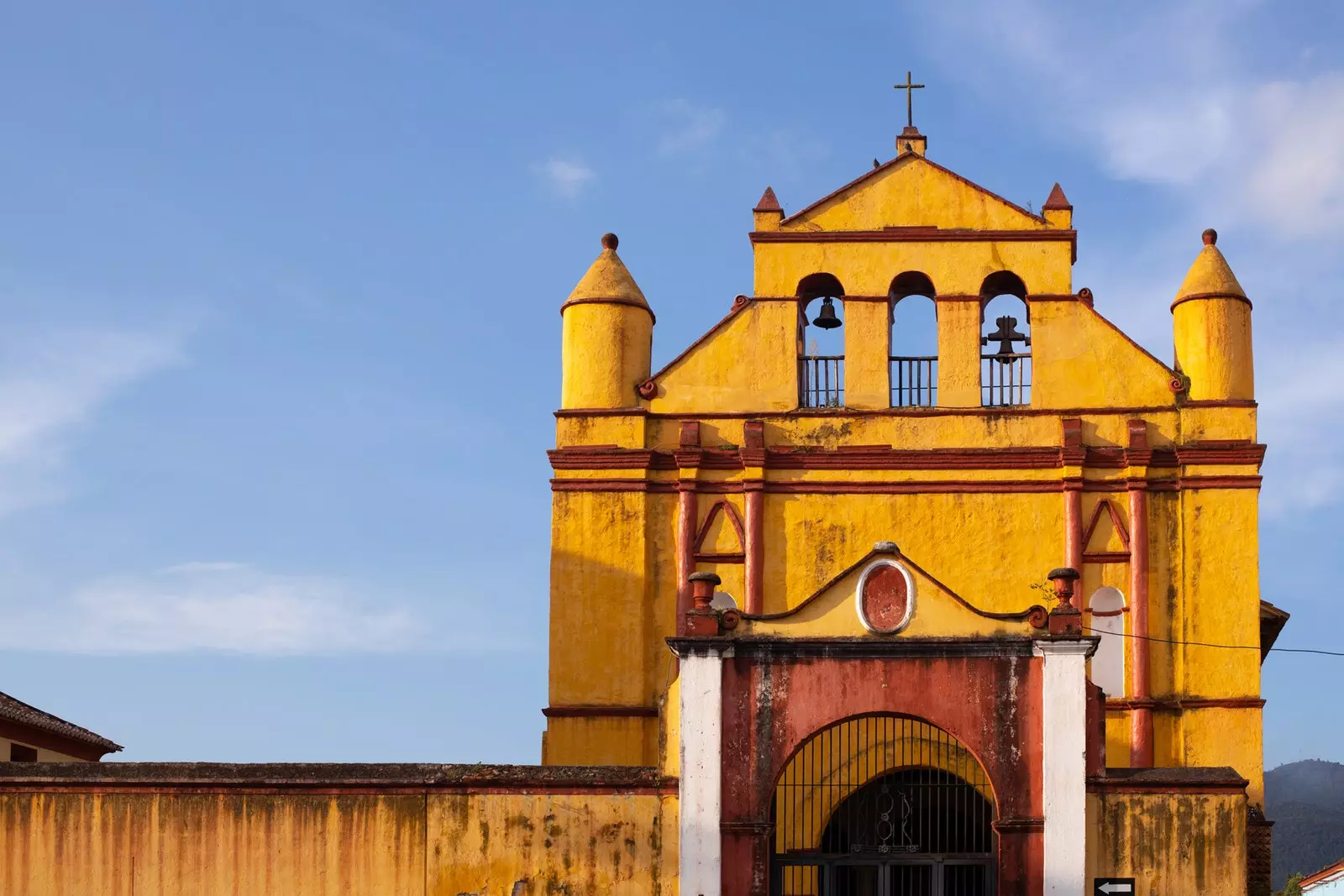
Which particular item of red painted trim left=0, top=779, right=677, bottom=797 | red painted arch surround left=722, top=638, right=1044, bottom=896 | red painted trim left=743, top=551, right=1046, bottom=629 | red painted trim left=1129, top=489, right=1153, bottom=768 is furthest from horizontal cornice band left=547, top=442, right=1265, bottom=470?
red painted trim left=0, top=779, right=677, bottom=797

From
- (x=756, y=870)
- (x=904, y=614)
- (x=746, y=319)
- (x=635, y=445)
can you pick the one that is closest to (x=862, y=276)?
(x=746, y=319)

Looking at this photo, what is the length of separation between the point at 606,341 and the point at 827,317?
3115mm

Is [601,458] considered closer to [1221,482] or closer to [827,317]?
[827,317]

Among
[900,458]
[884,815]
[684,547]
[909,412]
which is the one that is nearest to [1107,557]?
[900,458]

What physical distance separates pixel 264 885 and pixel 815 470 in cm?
966

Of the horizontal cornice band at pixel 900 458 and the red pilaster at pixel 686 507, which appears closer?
the horizontal cornice band at pixel 900 458

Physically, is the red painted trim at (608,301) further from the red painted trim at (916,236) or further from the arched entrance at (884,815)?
the arched entrance at (884,815)

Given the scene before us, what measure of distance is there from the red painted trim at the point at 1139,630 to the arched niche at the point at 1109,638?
187 millimetres

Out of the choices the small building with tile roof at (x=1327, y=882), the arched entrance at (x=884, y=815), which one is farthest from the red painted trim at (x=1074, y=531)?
the small building with tile roof at (x=1327, y=882)

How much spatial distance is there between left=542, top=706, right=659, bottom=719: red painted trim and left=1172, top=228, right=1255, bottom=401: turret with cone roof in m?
8.43

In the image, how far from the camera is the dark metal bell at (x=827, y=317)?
2895 cm

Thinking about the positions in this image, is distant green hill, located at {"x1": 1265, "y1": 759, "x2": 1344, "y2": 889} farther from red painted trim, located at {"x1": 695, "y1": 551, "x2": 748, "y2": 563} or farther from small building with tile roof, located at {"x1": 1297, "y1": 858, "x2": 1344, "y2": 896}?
red painted trim, located at {"x1": 695, "y1": 551, "x2": 748, "y2": 563}

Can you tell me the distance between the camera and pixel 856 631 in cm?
2188

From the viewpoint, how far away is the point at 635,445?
1111 inches
